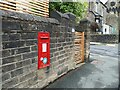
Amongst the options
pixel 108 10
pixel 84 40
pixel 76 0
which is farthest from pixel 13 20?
pixel 108 10

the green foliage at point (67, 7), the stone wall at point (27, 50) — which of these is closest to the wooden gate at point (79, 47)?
the stone wall at point (27, 50)

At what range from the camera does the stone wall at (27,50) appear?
452cm

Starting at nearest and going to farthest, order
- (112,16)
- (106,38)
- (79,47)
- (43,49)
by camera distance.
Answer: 1. (43,49)
2. (79,47)
3. (106,38)
4. (112,16)

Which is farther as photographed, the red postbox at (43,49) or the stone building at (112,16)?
the stone building at (112,16)

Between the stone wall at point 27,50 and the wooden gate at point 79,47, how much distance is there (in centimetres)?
203

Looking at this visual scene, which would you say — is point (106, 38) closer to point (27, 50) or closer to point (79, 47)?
point (79, 47)

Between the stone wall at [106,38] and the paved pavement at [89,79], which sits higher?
the stone wall at [106,38]

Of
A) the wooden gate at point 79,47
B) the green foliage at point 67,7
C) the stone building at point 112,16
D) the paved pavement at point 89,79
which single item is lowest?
the paved pavement at point 89,79

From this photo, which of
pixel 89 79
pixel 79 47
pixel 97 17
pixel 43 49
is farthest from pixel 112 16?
pixel 43 49

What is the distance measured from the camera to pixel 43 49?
19.9 feet

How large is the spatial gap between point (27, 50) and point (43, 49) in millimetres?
842

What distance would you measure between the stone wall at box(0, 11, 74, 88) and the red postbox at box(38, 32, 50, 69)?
0.14m

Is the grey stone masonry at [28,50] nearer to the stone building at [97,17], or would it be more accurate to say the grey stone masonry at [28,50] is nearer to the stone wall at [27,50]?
the stone wall at [27,50]

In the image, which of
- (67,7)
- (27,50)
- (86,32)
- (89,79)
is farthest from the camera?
(67,7)
